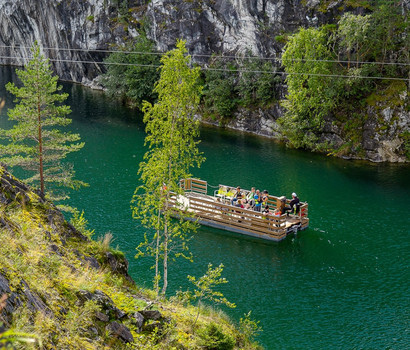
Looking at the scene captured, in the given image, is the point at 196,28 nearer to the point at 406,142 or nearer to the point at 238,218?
the point at 406,142

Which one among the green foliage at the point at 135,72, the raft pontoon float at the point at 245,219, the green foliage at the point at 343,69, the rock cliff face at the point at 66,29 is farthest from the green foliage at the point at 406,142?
the rock cliff face at the point at 66,29

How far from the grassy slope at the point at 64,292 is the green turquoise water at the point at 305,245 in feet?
22.2

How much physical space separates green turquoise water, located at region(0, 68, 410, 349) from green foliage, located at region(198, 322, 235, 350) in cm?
783

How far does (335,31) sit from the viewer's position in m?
50.1

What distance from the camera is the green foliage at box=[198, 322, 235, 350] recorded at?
13086 mm

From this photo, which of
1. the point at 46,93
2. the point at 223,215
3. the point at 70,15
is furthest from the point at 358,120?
Answer: the point at 70,15

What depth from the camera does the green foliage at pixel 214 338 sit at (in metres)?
13.1

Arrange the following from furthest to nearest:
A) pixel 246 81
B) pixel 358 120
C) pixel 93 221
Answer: pixel 246 81 < pixel 358 120 < pixel 93 221

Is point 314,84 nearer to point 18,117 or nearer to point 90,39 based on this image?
point 18,117

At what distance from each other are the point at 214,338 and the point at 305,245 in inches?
712

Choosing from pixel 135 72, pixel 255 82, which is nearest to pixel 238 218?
pixel 255 82

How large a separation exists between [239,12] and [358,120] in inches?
861

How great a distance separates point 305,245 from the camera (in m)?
30.2

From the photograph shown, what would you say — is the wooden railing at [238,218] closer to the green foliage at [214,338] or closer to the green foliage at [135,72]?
the green foliage at [214,338]
